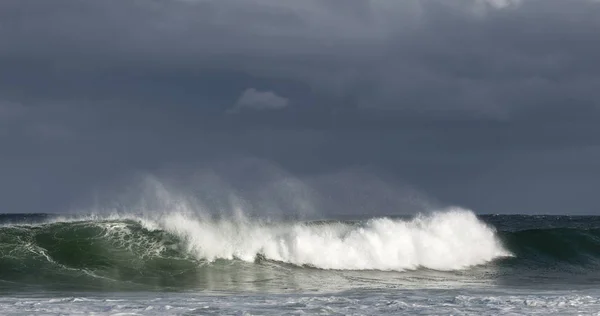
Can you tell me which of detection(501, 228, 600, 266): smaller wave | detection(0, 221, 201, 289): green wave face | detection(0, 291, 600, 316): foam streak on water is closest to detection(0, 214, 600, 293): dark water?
detection(0, 221, 201, 289): green wave face

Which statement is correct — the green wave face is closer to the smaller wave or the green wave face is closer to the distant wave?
the distant wave

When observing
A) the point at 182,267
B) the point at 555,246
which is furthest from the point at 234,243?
the point at 555,246

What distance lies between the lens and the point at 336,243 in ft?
84.9

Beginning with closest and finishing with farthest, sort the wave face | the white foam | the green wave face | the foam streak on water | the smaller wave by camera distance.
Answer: the foam streak on water < the green wave face < the wave face < the white foam < the smaller wave

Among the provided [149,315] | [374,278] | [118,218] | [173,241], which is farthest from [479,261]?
[149,315]

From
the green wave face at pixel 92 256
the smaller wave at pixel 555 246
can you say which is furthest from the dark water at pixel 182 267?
the smaller wave at pixel 555 246

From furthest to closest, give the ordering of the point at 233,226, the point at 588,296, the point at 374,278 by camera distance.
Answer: the point at 233,226
the point at 374,278
the point at 588,296

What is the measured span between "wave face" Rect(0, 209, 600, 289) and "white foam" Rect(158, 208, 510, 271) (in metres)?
0.04

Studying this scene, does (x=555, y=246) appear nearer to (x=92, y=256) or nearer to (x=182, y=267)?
(x=182, y=267)

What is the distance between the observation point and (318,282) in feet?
68.5

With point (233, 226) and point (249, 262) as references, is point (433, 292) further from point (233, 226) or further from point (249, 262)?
point (233, 226)

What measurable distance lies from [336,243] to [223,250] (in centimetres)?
397

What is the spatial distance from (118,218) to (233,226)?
13.6ft

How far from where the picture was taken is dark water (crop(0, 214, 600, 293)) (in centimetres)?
2019
